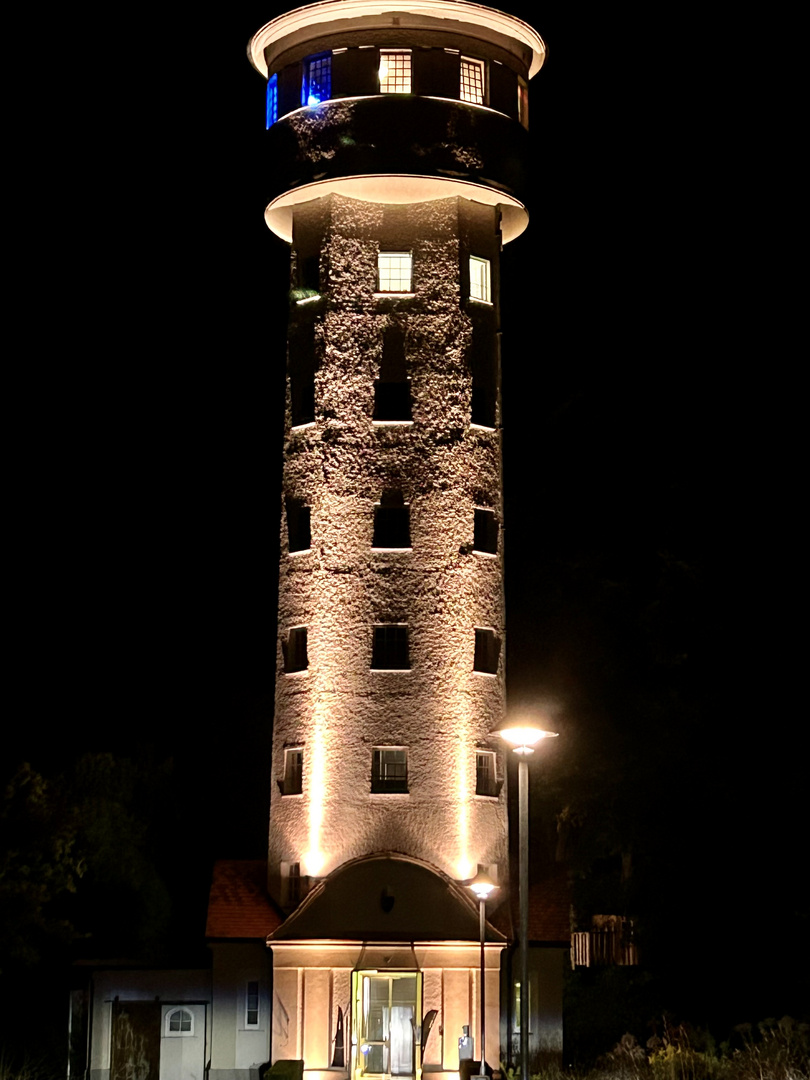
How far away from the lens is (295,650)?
4628 centimetres

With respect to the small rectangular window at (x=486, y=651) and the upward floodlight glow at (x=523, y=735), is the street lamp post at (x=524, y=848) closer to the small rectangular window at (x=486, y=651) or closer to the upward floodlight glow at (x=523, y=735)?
the upward floodlight glow at (x=523, y=735)

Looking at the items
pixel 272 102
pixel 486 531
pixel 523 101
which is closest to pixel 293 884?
pixel 486 531

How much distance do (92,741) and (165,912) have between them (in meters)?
5.75

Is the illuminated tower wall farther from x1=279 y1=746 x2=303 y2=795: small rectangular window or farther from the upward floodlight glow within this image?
the upward floodlight glow

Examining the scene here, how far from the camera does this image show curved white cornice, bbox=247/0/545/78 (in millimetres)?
46500

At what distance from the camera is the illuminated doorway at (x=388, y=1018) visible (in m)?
43.4

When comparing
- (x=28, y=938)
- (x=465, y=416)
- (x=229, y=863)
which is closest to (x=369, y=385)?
(x=465, y=416)

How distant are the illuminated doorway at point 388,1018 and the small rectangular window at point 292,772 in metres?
4.27

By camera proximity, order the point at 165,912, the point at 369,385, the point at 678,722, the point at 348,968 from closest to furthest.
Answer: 1. the point at 348,968
2. the point at 369,385
3. the point at 678,722
4. the point at 165,912

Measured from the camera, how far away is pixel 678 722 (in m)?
50.8

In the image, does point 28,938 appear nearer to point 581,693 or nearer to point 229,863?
point 229,863

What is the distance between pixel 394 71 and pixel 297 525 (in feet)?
32.5

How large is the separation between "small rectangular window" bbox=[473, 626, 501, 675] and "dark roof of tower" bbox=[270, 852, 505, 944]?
15.1ft

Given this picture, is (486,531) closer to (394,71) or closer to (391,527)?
(391,527)
